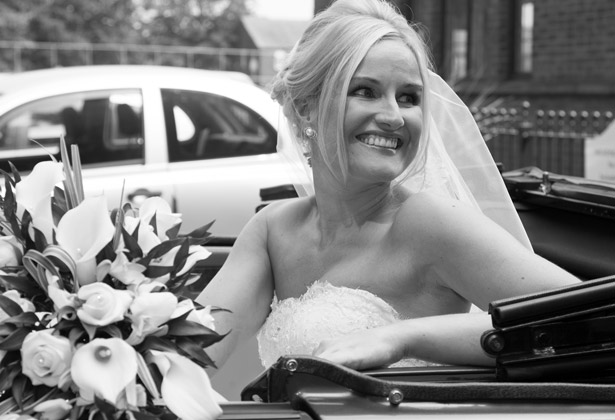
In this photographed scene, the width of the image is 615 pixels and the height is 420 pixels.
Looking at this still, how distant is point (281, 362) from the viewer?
1680 millimetres

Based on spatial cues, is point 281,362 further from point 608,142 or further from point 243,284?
point 608,142

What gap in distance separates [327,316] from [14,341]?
104 cm

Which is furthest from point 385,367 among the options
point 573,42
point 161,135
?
point 573,42

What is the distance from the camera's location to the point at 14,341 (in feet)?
4.90

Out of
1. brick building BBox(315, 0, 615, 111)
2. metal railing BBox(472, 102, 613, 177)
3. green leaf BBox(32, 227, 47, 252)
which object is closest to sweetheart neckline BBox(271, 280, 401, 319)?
green leaf BBox(32, 227, 47, 252)

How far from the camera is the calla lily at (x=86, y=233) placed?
153 cm

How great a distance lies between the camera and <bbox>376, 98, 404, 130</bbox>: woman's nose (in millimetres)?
2396

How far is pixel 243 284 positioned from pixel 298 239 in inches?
7.5

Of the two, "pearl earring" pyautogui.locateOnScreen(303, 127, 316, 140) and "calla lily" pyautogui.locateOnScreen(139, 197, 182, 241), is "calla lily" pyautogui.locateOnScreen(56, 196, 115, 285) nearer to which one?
"calla lily" pyautogui.locateOnScreen(139, 197, 182, 241)

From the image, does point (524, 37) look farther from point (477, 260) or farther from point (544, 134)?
point (477, 260)

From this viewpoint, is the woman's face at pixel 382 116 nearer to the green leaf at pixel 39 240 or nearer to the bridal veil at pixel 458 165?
the bridal veil at pixel 458 165

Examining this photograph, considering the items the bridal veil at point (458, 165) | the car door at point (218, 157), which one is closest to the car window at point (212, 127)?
the car door at point (218, 157)

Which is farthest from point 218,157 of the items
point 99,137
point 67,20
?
point 67,20

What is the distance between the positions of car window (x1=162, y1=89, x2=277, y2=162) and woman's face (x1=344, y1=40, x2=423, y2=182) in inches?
152
